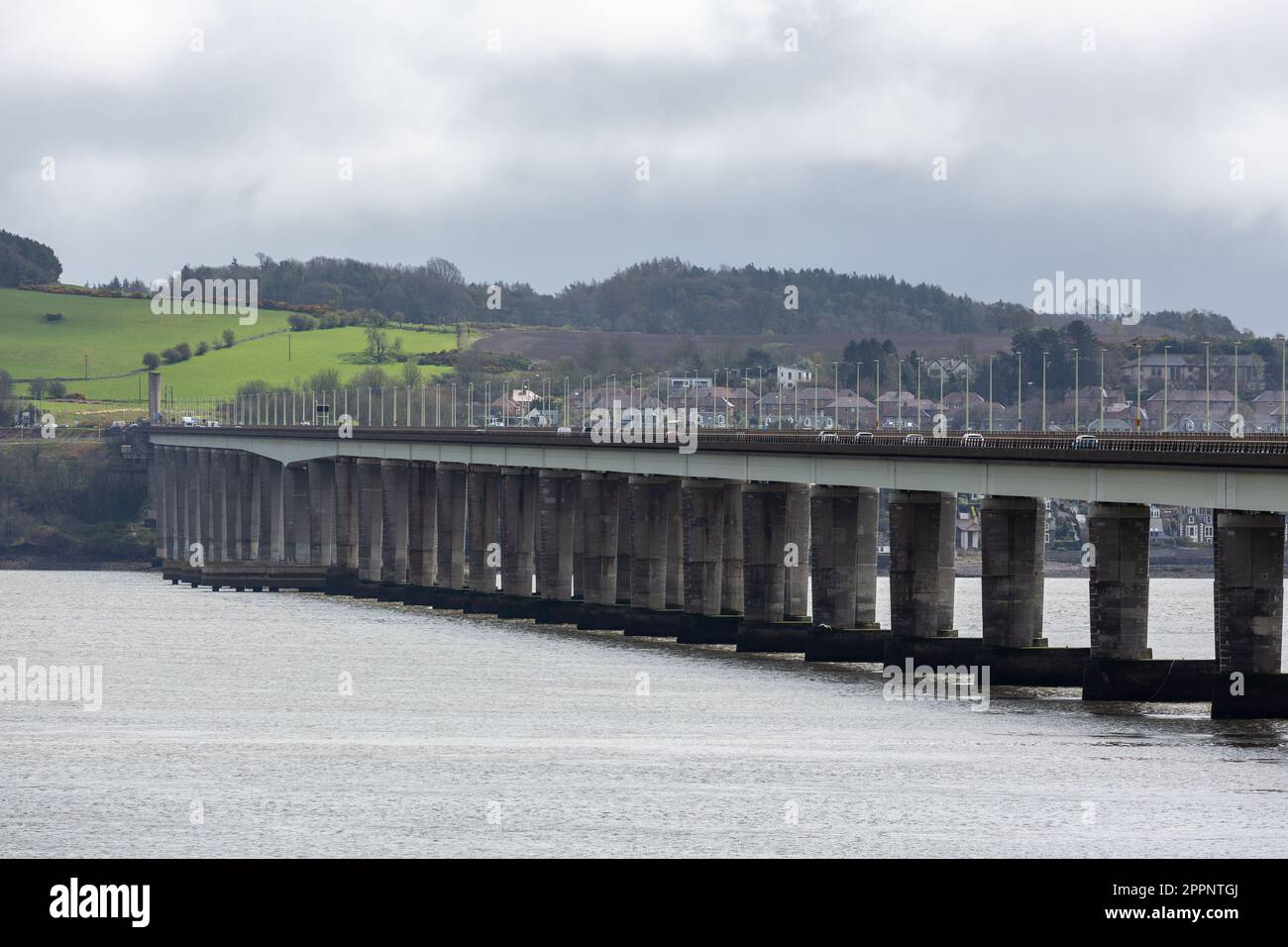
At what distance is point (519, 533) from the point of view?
134 meters

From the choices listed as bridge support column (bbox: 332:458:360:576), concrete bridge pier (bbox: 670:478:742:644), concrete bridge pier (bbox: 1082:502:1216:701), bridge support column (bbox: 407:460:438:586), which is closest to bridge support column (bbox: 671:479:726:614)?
concrete bridge pier (bbox: 670:478:742:644)

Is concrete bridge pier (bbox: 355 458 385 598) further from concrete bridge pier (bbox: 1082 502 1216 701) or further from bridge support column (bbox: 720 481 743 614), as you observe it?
concrete bridge pier (bbox: 1082 502 1216 701)

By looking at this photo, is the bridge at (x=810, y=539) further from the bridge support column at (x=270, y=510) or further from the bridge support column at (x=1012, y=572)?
the bridge support column at (x=270, y=510)

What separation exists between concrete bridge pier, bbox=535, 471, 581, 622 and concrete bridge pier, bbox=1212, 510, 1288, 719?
60.4 metres

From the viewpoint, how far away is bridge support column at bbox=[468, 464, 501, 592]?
452ft

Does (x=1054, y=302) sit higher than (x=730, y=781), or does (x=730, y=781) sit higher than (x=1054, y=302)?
(x=1054, y=302)

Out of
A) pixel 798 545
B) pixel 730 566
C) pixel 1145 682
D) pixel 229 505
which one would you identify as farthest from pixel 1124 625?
pixel 229 505

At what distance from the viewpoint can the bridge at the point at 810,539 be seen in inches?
2729
